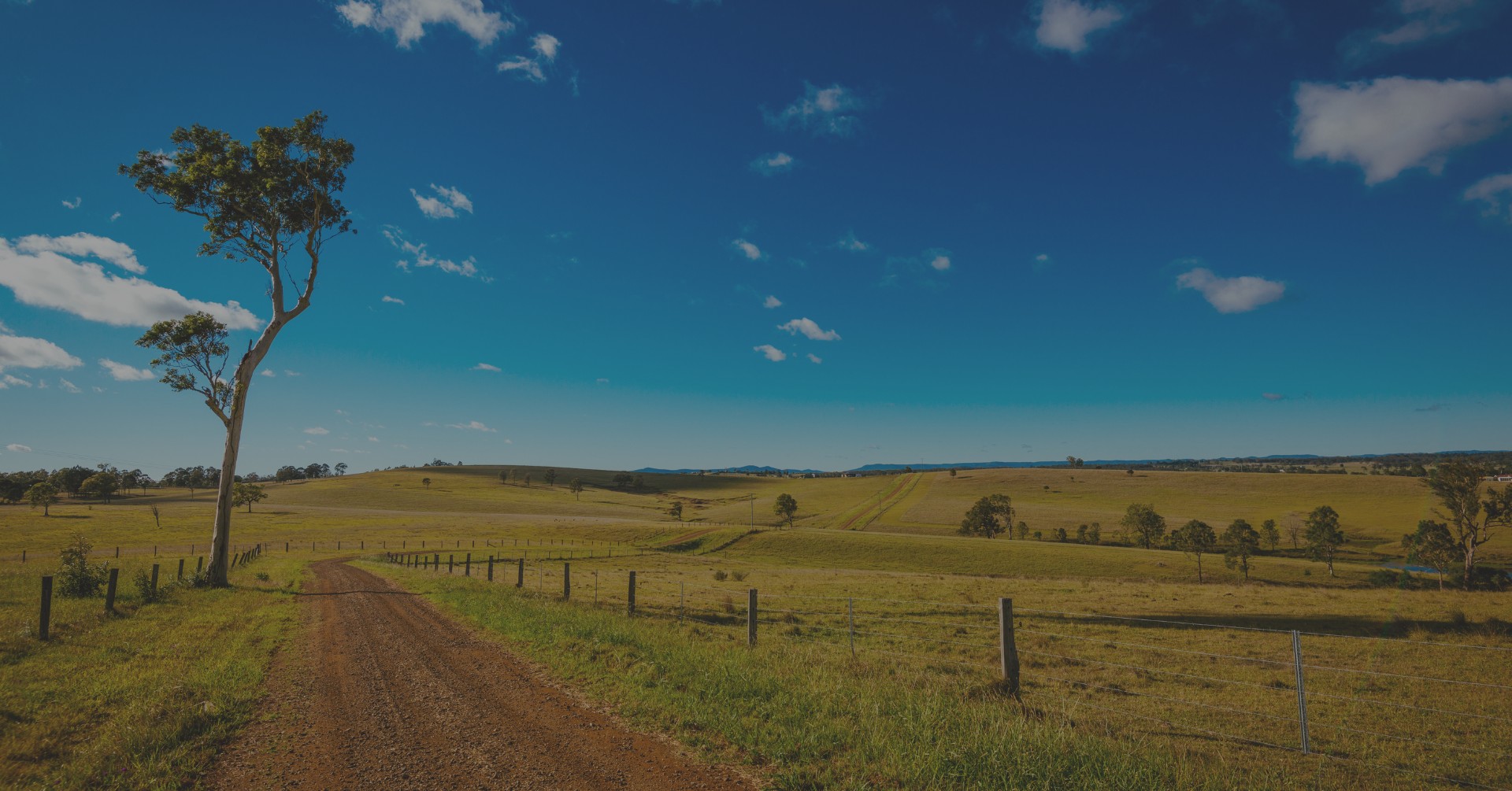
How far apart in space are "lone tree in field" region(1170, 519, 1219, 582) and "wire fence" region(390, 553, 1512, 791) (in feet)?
190

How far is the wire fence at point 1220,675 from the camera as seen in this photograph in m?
9.70

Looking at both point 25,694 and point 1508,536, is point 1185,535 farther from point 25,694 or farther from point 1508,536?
point 25,694

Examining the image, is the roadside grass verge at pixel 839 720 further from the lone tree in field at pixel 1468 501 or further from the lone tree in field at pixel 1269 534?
the lone tree in field at pixel 1269 534

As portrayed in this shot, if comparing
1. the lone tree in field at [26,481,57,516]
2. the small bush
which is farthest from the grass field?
the lone tree in field at [26,481,57,516]

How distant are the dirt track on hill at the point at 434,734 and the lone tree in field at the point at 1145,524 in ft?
339

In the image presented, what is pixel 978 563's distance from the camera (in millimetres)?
67000

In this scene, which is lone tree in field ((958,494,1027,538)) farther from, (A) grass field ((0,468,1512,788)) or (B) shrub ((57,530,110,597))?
(B) shrub ((57,530,110,597))

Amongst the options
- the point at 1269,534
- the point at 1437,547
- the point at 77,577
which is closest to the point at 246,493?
the point at 77,577

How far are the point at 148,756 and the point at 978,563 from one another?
70.1 m

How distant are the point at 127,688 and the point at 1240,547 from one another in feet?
312

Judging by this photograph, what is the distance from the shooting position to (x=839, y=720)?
7.95m

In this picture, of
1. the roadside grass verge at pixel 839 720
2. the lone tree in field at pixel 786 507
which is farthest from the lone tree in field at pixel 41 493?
the roadside grass verge at pixel 839 720

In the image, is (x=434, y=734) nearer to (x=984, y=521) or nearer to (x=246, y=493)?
(x=984, y=521)

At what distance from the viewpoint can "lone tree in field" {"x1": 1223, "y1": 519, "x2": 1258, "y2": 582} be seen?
67250 millimetres
